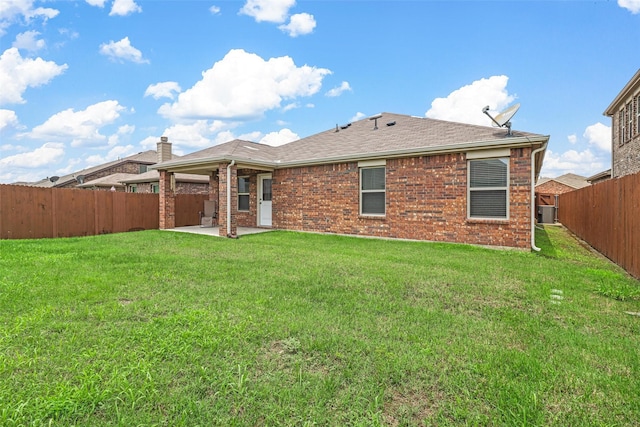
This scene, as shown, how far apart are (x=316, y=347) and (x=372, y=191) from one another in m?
8.36

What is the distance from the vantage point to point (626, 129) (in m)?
17.3

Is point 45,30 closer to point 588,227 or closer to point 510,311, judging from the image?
point 510,311

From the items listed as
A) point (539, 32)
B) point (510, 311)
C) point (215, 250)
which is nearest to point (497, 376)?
point (510, 311)

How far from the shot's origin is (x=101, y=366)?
263cm

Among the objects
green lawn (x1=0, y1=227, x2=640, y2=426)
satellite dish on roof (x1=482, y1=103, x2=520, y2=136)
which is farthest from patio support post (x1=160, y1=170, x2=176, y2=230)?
satellite dish on roof (x1=482, y1=103, x2=520, y2=136)

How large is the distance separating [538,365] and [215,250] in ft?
23.8

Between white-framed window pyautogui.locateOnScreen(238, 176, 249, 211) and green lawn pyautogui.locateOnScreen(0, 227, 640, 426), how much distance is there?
858cm

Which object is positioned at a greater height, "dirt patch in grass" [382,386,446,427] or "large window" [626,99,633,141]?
"large window" [626,99,633,141]

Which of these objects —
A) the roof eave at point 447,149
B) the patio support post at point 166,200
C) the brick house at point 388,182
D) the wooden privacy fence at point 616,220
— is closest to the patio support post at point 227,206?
the brick house at point 388,182

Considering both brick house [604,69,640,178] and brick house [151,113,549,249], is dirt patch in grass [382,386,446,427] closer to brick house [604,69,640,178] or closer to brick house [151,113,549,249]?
brick house [151,113,549,249]

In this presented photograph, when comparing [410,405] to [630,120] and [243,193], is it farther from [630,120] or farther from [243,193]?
[630,120]

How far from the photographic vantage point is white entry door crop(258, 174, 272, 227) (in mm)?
13695

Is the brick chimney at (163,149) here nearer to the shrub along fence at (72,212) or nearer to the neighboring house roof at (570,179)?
the shrub along fence at (72,212)

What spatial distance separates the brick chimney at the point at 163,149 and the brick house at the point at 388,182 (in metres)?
4.40
